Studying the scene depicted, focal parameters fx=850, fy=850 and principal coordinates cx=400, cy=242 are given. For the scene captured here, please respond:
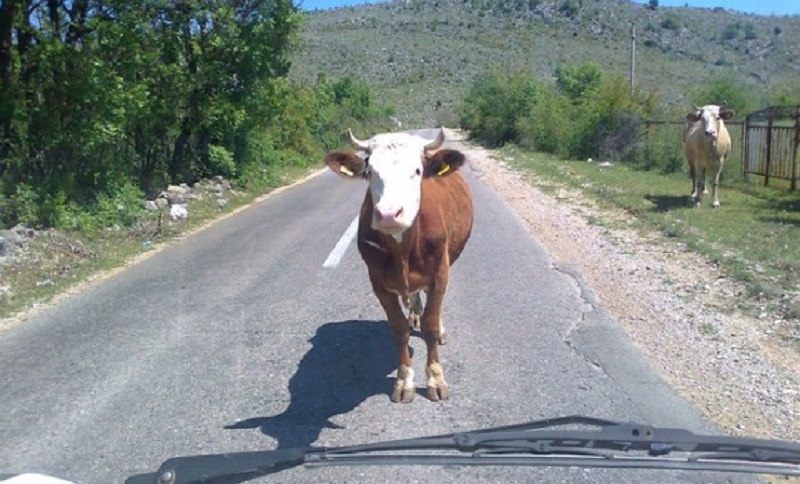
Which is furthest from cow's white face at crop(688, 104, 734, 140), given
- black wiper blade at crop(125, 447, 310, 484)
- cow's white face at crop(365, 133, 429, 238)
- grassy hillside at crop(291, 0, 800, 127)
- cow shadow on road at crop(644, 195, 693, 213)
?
grassy hillside at crop(291, 0, 800, 127)

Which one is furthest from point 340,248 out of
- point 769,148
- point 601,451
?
point 769,148

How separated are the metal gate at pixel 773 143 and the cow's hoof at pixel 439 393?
16.1 m

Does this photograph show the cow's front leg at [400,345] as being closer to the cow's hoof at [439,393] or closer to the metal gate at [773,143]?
the cow's hoof at [439,393]

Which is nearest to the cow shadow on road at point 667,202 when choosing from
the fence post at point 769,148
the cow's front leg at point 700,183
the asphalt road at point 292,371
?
the cow's front leg at point 700,183

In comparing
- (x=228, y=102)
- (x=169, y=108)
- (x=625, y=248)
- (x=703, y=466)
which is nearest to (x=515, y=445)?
(x=703, y=466)

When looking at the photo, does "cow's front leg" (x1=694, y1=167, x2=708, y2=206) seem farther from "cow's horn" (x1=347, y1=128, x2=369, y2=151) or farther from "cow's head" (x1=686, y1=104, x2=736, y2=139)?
"cow's horn" (x1=347, y1=128, x2=369, y2=151)

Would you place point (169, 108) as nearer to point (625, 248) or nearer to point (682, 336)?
point (625, 248)

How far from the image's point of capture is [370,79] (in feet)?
309

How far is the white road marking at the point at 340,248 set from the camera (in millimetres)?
11766

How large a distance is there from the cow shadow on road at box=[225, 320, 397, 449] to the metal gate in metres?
15.2

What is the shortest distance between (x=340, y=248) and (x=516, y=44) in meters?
92.3

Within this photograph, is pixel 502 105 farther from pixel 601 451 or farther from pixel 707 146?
→ pixel 601 451

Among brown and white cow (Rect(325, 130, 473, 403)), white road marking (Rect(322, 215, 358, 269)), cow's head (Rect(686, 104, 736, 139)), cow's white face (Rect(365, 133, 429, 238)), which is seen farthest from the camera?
cow's head (Rect(686, 104, 736, 139))

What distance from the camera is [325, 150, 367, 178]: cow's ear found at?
592 centimetres
